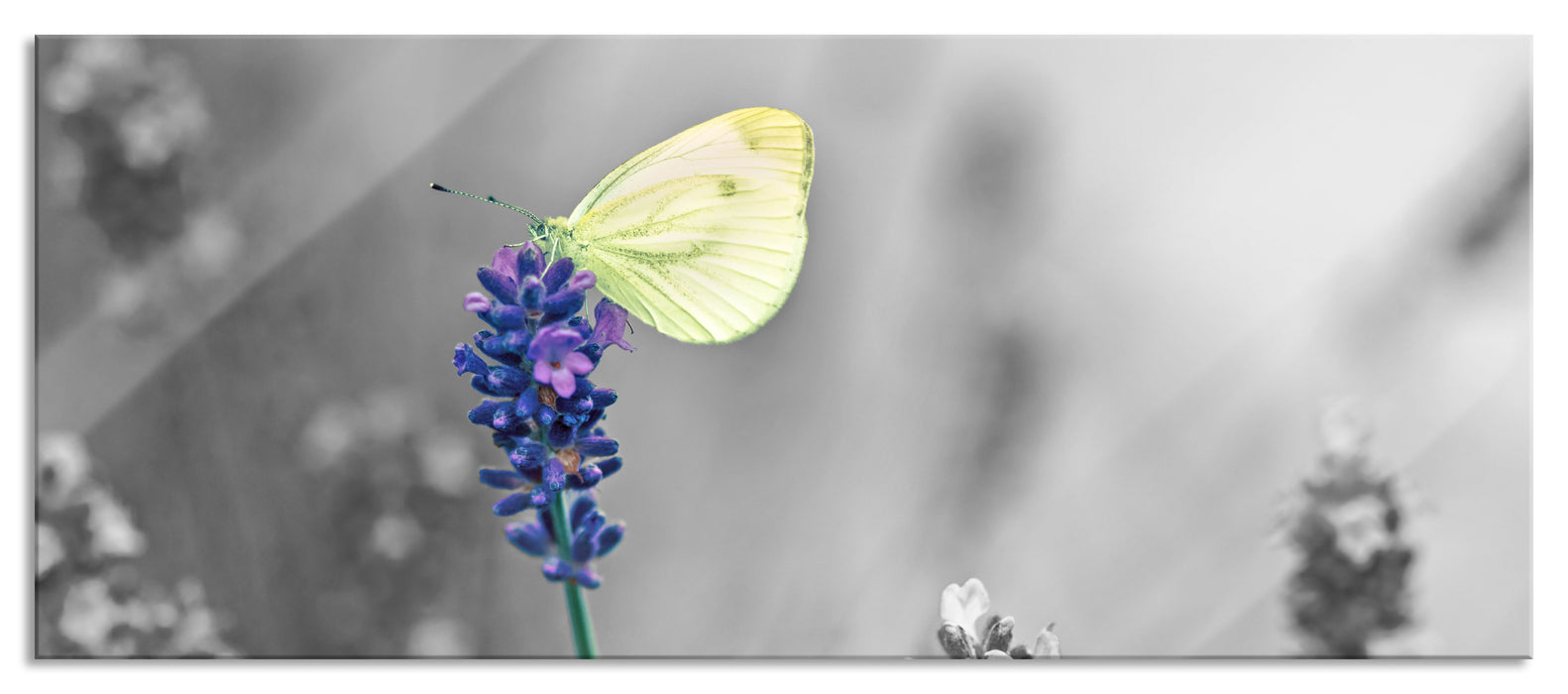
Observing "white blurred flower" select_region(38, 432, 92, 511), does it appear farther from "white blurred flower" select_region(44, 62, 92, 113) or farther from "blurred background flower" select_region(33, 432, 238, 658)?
"white blurred flower" select_region(44, 62, 92, 113)

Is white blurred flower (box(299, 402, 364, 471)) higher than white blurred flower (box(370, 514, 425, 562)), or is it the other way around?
white blurred flower (box(299, 402, 364, 471))

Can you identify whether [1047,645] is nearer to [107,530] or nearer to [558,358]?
[558,358]

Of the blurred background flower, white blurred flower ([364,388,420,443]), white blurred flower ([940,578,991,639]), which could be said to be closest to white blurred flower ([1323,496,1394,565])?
white blurred flower ([940,578,991,639])

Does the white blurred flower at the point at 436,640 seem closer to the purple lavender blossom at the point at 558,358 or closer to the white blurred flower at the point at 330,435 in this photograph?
the white blurred flower at the point at 330,435

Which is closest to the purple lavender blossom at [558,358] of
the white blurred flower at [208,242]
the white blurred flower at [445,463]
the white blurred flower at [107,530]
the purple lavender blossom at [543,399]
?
the purple lavender blossom at [543,399]

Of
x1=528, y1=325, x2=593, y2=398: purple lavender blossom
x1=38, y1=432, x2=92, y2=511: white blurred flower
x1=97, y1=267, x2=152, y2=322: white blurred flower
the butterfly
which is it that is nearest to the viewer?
x1=528, y1=325, x2=593, y2=398: purple lavender blossom
